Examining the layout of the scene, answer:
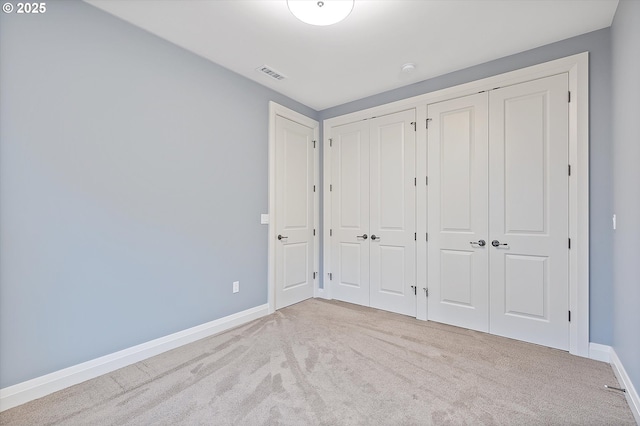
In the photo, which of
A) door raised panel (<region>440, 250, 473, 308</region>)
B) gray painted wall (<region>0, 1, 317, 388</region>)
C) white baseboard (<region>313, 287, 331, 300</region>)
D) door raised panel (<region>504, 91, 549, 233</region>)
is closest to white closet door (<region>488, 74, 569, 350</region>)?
door raised panel (<region>504, 91, 549, 233</region>)

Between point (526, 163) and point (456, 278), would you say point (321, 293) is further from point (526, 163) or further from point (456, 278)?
point (526, 163)

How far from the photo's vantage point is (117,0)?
206cm

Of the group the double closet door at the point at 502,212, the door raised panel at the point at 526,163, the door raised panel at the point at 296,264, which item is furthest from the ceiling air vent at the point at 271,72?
the door raised panel at the point at 526,163

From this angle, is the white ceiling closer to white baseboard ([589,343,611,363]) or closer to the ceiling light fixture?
the ceiling light fixture

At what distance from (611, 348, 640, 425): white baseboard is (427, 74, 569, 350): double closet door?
35 centimetres

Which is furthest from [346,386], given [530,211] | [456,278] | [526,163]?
[526,163]

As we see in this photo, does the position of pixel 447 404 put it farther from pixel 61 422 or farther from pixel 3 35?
pixel 3 35

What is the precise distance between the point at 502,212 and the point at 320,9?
2450mm

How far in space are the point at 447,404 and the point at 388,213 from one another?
7.19ft

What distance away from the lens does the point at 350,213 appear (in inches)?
156

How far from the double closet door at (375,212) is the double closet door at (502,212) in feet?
0.92

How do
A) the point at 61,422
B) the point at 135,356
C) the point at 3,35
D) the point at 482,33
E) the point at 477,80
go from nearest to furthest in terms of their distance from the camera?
the point at 61,422 → the point at 3,35 → the point at 135,356 → the point at 482,33 → the point at 477,80

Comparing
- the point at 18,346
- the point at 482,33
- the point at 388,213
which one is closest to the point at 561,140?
the point at 482,33

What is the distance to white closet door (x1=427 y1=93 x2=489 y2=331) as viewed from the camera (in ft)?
9.65
